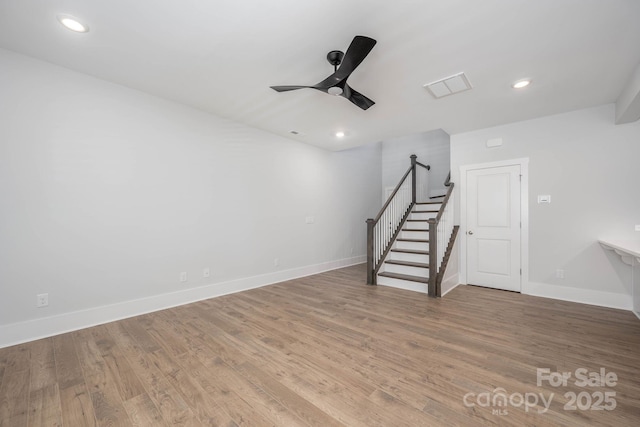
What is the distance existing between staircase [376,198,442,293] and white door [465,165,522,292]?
84 centimetres

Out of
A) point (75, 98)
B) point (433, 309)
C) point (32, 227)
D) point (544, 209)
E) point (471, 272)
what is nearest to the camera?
point (32, 227)

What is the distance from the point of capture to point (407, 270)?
4.58m

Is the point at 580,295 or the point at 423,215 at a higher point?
the point at 423,215

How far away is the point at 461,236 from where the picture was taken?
474 cm

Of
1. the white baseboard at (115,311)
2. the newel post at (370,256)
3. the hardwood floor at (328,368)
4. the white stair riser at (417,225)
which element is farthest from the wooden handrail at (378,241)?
the white baseboard at (115,311)

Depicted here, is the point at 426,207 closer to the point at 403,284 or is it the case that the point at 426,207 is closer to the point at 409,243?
the point at 409,243

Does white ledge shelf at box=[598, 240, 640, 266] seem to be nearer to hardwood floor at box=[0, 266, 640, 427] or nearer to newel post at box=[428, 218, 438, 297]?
hardwood floor at box=[0, 266, 640, 427]

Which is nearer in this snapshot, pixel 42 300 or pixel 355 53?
pixel 355 53

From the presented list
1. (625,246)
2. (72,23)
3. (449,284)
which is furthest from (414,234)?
(72,23)

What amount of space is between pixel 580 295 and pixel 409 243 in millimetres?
2491

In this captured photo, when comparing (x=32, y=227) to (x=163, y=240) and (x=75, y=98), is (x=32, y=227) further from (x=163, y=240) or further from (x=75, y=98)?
(x=75, y=98)

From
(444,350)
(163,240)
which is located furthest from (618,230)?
(163,240)

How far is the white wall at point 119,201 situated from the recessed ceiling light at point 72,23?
3.00ft

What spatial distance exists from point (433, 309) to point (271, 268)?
2844mm
